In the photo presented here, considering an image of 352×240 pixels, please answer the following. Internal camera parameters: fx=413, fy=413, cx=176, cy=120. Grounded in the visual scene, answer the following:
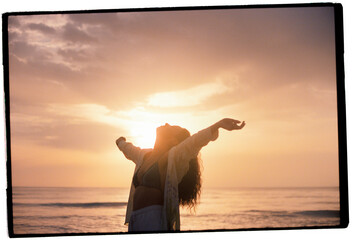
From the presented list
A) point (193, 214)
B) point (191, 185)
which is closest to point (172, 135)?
point (191, 185)

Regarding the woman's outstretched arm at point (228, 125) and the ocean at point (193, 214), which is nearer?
the woman's outstretched arm at point (228, 125)

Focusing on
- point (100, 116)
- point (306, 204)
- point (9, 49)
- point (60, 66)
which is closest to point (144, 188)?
point (9, 49)

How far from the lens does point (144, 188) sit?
3.34 meters

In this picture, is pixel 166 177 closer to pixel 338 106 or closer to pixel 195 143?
pixel 195 143

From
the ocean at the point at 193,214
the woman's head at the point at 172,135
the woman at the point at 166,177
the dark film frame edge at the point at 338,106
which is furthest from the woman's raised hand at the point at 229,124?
the ocean at the point at 193,214

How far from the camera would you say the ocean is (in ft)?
32.4

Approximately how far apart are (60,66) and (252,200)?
1315 cm

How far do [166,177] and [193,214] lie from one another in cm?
761

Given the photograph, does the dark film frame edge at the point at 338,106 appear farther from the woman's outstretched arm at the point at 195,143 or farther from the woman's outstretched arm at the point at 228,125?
the woman's outstretched arm at the point at 228,125

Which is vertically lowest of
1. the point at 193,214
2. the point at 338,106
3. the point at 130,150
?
the point at 193,214

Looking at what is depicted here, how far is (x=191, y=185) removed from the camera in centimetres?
360

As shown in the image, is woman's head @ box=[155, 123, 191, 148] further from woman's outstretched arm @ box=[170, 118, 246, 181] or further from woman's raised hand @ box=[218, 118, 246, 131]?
woman's raised hand @ box=[218, 118, 246, 131]

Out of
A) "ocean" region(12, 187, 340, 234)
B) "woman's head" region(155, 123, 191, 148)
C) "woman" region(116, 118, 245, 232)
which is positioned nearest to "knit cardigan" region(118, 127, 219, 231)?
"woman" region(116, 118, 245, 232)

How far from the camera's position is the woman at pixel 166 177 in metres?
3.21
